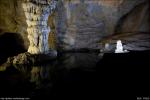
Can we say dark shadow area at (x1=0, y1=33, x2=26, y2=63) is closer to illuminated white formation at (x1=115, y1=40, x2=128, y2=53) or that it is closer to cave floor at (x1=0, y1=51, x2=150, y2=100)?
cave floor at (x1=0, y1=51, x2=150, y2=100)

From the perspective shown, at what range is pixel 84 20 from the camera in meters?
9.08

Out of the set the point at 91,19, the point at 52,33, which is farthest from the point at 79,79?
the point at 91,19

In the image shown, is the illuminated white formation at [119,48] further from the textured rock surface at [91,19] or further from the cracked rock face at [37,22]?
the cracked rock face at [37,22]

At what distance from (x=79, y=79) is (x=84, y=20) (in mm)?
4401

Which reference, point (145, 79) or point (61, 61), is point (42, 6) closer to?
point (61, 61)

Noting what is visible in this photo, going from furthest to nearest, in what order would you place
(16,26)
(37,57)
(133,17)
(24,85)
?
(133,17), (16,26), (37,57), (24,85)

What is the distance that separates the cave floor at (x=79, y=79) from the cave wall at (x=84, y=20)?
6.60 ft

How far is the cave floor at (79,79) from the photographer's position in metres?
4.20

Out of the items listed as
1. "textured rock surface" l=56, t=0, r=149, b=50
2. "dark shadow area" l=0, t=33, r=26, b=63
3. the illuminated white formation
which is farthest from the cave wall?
the illuminated white formation

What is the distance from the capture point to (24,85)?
4.72 m

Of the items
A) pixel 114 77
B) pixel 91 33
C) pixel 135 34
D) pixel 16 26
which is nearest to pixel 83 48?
pixel 91 33

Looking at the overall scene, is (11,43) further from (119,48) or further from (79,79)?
(79,79)

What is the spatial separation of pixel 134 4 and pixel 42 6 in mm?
4098

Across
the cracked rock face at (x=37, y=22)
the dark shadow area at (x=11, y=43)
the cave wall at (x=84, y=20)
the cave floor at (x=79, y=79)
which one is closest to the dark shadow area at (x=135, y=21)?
the cave wall at (x=84, y=20)
